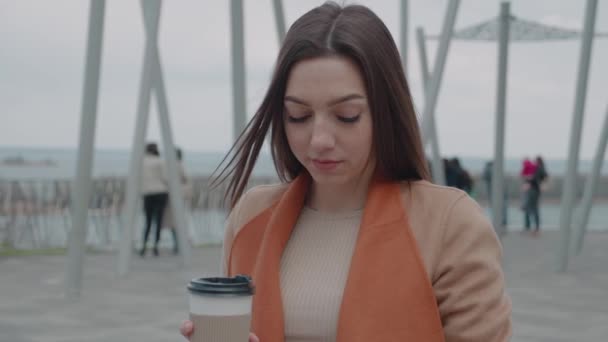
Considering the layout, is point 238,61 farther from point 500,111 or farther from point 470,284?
point 500,111

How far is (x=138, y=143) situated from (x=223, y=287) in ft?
35.0

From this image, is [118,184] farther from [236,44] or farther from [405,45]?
[236,44]

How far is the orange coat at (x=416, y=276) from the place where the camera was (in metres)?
2.43

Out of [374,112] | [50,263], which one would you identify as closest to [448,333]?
[374,112]

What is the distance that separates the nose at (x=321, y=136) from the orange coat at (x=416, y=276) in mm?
216

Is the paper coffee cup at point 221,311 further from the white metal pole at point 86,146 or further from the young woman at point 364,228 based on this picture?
the white metal pole at point 86,146

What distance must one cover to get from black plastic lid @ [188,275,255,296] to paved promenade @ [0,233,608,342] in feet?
19.2

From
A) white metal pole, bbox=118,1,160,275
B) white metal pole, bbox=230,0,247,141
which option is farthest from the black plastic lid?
white metal pole, bbox=118,1,160,275

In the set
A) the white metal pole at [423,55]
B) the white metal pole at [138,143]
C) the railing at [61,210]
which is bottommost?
the railing at [61,210]

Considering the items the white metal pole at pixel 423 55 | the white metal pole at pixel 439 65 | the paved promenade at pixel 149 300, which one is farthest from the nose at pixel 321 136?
the white metal pole at pixel 423 55

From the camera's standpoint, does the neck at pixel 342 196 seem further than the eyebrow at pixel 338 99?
Yes

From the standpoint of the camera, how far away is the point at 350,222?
2717 millimetres

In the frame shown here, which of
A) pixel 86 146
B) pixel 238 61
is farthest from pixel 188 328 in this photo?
pixel 86 146

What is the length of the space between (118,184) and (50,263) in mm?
3961
